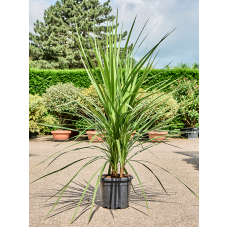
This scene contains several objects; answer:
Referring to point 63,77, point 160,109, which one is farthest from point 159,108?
point 63,77

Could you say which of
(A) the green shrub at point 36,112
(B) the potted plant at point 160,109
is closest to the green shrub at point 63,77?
(A) the green shrub at point 36,112

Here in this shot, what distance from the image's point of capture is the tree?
61.1 feet

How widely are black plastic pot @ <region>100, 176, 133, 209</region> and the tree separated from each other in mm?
16716

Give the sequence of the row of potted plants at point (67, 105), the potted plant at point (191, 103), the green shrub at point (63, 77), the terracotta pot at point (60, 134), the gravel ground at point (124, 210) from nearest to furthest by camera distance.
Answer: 1. the gravel ground at point (124, 210)
2. the row of potted plants at point (67, 105)
3. the terracotta pot at point (60, 134)
4. the potted plant at point (191, 103)
5. the green shrub at point (63, 77)

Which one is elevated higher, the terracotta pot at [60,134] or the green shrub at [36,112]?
the green shrub at [36,112]

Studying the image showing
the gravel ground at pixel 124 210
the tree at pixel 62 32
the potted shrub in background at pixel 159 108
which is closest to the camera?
the gravel ground at pixel 124 210

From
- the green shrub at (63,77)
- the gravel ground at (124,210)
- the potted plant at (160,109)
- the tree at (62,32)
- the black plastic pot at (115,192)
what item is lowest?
the gravel ground at (124,210)

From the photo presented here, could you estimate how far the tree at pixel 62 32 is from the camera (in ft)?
61.1

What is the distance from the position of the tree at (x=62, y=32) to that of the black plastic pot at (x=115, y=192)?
16716 millimetres

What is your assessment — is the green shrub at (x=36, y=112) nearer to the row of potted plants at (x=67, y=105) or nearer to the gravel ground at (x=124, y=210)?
the row of potted plants at (x=67, y=105)

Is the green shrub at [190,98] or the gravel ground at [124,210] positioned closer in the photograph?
the gravel ground at [124,210]

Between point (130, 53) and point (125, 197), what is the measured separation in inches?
57.1

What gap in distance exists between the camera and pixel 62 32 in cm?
1969

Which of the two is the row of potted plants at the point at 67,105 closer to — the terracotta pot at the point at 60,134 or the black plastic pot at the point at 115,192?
the terracotta pot at the point at 60,134
